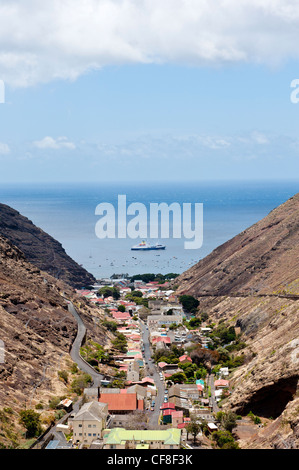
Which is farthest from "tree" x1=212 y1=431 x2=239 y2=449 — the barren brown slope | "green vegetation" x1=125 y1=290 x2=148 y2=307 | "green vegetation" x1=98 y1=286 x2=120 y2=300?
"green vegetation" x1=98 y1=286 x2=120 y2=300

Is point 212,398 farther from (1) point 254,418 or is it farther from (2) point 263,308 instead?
(2) point 263,308

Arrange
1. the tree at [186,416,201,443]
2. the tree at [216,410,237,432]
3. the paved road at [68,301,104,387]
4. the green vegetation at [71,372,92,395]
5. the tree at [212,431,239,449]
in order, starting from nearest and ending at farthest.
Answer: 1. the tree at [212,431,239,449]
2. the tree at [186,416,201,443]
3. the tree at [216,410,237,432]
4. the green vegetation at [71,372,92,395]
5. the paved road at [68,301,104,387]

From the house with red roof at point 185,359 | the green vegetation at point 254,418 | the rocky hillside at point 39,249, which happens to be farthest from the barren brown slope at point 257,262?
the green vegetation at point 254,418

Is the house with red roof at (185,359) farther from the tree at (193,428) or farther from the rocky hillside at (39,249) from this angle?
the rocky hillside at (39,249)

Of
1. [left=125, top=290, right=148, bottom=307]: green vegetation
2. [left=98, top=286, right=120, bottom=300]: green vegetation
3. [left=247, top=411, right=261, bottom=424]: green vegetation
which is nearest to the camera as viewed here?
[left=247, top=411, right=261, bottom=424]: green vegetation

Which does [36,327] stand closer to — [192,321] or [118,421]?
[118,421]

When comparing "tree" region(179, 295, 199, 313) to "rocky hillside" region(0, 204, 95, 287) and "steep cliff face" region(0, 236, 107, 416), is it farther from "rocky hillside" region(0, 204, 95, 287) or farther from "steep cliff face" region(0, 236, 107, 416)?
"rocky hillside" region(0, 204, 95, 287)
